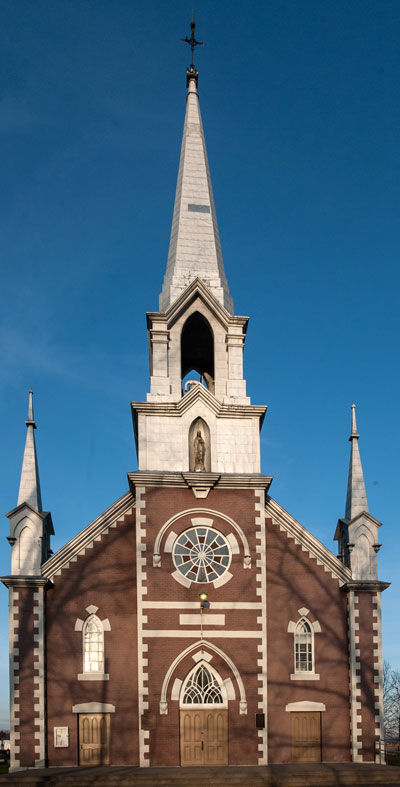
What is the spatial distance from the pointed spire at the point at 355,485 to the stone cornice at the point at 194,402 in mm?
3604

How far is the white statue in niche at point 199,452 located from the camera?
29234 mm

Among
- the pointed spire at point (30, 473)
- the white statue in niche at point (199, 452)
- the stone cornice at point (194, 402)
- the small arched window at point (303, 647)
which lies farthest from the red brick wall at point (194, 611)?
the pointed spire at point (30, 473)

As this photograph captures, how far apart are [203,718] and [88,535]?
6993mm

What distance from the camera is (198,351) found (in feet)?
111

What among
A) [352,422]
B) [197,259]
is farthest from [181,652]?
[197,259]

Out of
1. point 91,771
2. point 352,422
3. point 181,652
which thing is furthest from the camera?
point 352,422

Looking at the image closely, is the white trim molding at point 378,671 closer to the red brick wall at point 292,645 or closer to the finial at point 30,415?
the red brick wall at point 292,645

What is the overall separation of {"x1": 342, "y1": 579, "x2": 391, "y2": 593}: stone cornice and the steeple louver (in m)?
10.9

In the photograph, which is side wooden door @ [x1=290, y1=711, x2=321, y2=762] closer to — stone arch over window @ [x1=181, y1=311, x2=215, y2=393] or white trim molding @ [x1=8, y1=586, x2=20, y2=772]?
white trim molding @ [x1=8, y1=586, x2=20, y2=772]

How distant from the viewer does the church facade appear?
2670 centimetres

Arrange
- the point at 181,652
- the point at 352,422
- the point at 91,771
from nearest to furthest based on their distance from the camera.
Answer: the point at 91,771, the point at 181,652, the point at 352,422

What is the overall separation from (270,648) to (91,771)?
22.6 feet

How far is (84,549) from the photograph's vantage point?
93.0 ft

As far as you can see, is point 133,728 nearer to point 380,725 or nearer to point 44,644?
point 44,644
